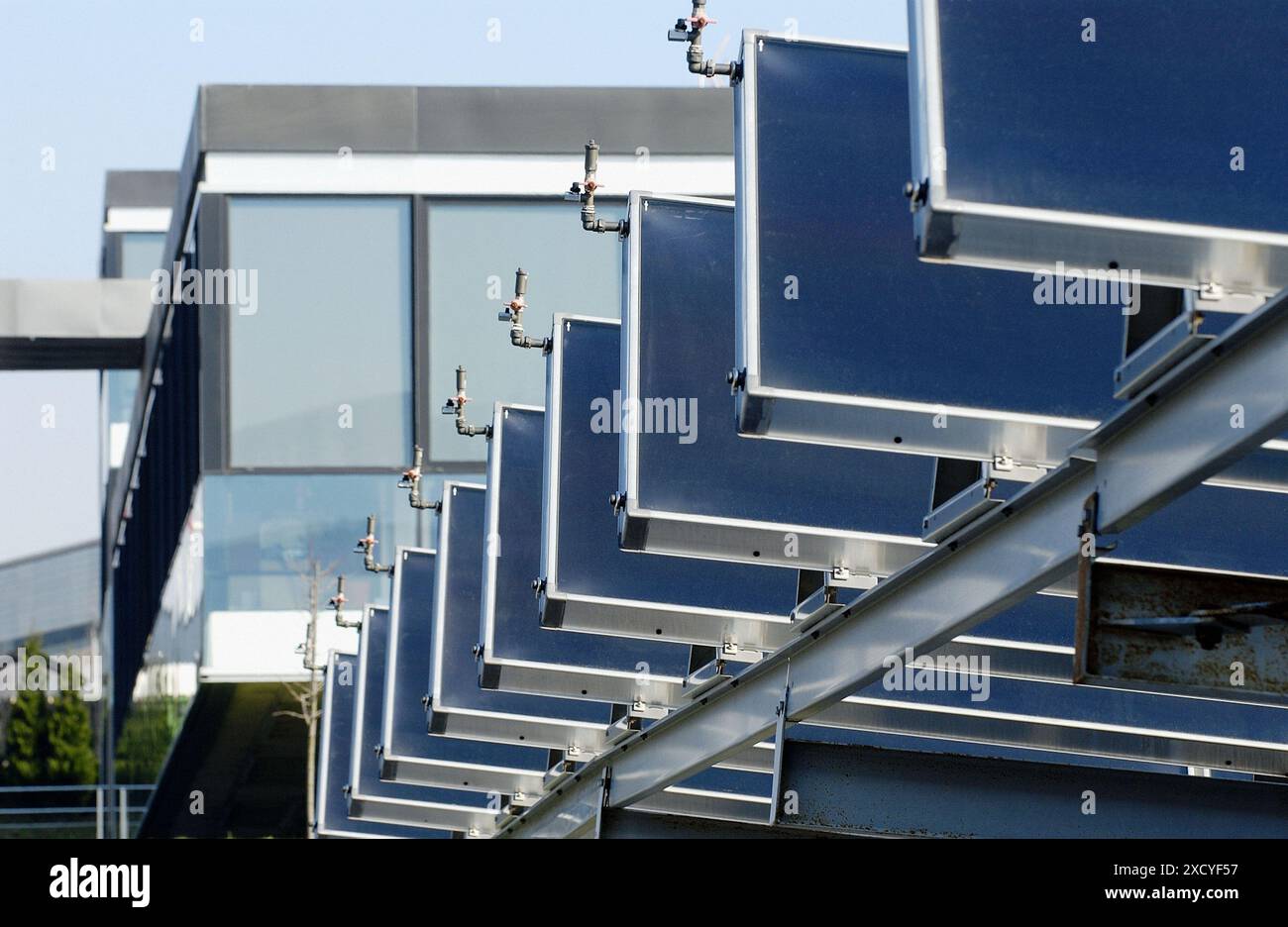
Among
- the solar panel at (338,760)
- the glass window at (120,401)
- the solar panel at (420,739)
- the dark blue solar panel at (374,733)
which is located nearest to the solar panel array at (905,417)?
the solar panel at (420,739)

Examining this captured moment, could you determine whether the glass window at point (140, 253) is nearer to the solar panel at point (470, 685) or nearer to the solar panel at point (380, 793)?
the solar panel at point (380, 793)

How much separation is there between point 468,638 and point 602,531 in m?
4.23

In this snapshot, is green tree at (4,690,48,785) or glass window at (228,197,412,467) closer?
glass window at (228,197,412,467)

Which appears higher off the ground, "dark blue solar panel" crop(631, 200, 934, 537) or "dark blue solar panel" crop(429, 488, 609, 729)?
"dark blue solar panel" crop(631, 200, 934, 537)

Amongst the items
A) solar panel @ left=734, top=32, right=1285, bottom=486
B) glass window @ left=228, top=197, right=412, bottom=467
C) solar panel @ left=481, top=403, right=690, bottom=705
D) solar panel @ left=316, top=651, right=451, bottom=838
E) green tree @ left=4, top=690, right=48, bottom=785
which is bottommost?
green tree @ left=4, top=690, right=48, bottom=785

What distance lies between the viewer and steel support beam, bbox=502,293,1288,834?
19.3 ft

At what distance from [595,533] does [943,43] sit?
18.1ft

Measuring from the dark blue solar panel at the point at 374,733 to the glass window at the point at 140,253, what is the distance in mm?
28920

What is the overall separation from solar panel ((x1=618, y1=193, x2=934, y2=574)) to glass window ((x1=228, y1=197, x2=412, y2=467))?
19.1m

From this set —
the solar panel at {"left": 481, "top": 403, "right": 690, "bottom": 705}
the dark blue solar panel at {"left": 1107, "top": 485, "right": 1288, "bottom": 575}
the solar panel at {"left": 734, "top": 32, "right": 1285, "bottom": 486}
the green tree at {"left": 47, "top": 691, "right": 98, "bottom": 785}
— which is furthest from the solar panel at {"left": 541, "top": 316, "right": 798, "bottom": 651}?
the green tree at {"left": 47, "top": 691, "right": 98, "bottom": 785}

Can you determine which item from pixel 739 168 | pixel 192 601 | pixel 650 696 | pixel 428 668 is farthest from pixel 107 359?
pixel 739 168

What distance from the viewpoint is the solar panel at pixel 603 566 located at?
Answer: 11.0 metres

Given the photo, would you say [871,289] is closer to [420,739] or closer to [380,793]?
[420,739]

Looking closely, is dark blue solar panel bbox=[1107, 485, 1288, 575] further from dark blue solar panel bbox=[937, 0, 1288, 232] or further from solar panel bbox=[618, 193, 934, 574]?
dark blue solar panel bbox=[937, 0, 1288, 232]
